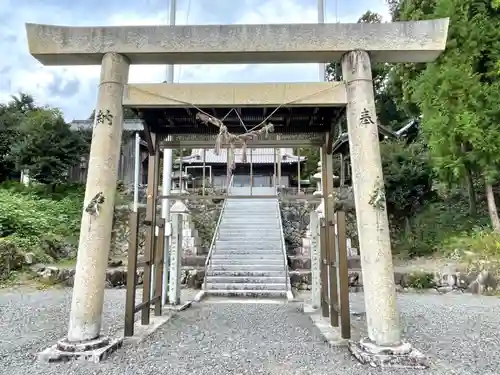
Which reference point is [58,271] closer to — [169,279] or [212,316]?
[169,279]

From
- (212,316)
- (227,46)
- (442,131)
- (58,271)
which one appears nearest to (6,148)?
(58,271)

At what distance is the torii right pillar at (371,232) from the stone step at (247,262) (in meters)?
6.11

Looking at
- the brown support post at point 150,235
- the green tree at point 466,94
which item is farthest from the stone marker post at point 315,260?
the green tree at point 466,94

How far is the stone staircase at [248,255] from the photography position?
878cm

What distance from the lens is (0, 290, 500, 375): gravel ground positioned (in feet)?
11.0

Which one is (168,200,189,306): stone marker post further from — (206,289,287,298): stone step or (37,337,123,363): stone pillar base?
(37,337,123,363): stone pillar base

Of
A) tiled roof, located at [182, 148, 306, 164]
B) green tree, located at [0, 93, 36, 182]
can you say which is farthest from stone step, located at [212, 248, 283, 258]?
green tree, located at [0, 93, 36, 182]

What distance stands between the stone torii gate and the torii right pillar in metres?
0.01

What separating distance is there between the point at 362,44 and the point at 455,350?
3375 mm

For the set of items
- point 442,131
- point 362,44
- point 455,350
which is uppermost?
point 442,131

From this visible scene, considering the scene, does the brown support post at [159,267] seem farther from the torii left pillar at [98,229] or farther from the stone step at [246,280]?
the stone step at [246,280]

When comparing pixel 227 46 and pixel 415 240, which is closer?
pixel 227 46

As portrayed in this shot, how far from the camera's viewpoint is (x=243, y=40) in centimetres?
399

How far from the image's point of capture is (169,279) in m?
6.85
